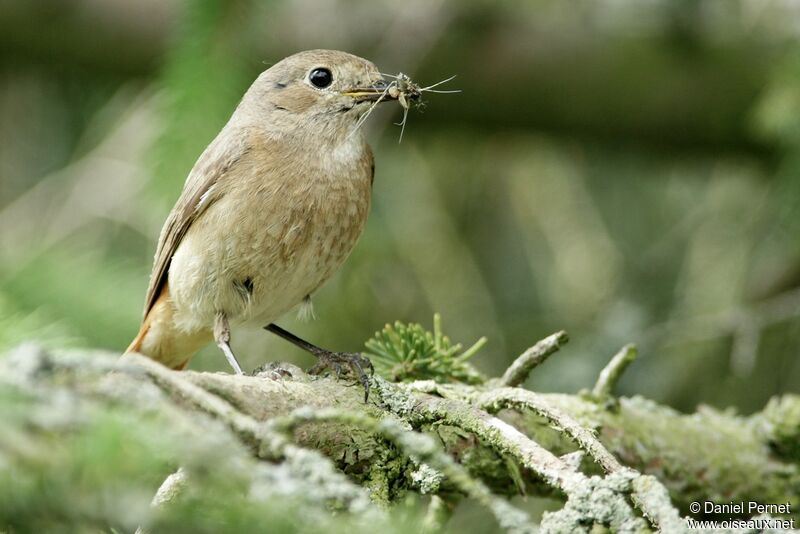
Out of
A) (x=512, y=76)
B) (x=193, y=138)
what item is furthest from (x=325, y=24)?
(x=193, y=138)

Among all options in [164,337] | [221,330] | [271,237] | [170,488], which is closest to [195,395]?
[170,488]

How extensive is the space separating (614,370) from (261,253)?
4.69 feet

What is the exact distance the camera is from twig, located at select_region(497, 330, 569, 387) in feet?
9.18

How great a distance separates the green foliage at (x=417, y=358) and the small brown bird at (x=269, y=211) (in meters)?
0.28

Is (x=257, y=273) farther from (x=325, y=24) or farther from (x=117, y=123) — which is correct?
(x=117, y=123)

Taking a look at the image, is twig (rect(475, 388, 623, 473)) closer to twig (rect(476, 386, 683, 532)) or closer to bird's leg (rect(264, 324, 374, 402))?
twig (rect(476, 386, 683, 532))

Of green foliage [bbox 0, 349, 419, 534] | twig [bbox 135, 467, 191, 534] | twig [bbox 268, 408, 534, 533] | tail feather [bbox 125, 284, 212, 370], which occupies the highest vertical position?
tail feather [bbox 125, 284, 212, 370]

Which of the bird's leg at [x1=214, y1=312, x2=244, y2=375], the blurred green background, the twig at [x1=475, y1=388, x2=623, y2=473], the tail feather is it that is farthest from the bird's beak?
the twig at [x1=475, y1=388, x2=623, y2=473]

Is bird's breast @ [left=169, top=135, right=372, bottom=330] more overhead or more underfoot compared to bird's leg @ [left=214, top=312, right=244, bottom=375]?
more overhead

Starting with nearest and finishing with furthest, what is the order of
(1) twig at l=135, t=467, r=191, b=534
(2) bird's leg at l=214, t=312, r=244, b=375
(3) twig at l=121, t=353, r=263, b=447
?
(3) twig at l=121, t=353, r=263, b=447 < (1) twig at l=135, t=467, r=191, b=534 < (2) bird's leg at l=214, t=312, r=244, b=375

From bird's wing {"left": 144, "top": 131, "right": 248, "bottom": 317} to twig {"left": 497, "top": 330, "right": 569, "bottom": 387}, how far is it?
1.61 meters

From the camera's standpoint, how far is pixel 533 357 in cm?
292

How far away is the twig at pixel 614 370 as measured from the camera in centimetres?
314

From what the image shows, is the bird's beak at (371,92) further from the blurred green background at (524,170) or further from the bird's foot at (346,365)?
the bird's foot at (346,365)
